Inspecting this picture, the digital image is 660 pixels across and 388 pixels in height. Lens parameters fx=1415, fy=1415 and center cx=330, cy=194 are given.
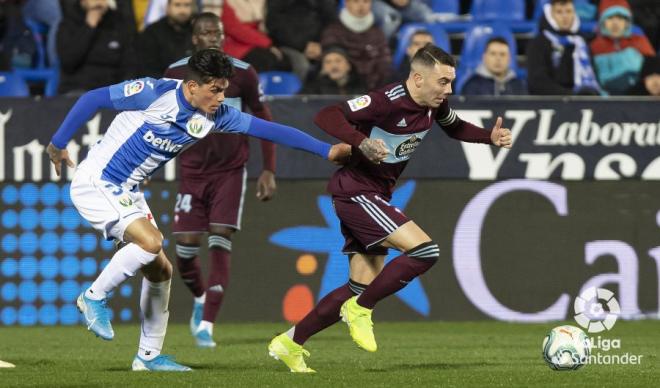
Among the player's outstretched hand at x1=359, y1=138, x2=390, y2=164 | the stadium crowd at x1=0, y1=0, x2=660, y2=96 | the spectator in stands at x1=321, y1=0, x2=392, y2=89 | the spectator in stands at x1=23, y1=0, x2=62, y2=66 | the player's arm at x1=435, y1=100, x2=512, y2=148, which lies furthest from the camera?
the spectator in stands at x1=23, y1=0, x2=62, y2=66

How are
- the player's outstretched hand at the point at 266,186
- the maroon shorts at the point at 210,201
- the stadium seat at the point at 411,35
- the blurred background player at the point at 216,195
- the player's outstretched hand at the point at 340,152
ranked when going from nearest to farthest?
the player's outstretched hand at the point at 340,152
the blurred background player at the point at 216,195
the player's outstretched hand at the point at 266,186
the maroon shorts at the point at 210,201
the stadium seat at the point at 411,35

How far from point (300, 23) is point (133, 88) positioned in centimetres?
659

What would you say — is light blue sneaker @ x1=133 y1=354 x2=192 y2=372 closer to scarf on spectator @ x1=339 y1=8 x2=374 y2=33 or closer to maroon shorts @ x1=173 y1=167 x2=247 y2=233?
maroon shorts @ x1=173 y1=167 x2=247 y2=233

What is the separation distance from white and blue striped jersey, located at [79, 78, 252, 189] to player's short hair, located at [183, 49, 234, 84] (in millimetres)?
209

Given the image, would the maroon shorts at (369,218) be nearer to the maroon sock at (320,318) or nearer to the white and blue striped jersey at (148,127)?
the maroon sock at (320,318)

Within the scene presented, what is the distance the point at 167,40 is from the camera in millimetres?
12836

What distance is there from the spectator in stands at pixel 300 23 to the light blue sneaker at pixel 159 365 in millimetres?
6310

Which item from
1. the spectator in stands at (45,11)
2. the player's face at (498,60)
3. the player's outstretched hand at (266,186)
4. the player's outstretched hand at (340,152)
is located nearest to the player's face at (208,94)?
the player's outstretched hand at (340,152)

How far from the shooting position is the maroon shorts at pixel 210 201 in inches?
428

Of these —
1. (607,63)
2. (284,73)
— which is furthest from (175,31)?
(607,63)

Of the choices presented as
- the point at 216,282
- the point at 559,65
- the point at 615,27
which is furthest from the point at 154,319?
the point at 615,27

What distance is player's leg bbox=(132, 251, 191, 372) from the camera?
848 cm

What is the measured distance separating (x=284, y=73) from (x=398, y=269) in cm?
588

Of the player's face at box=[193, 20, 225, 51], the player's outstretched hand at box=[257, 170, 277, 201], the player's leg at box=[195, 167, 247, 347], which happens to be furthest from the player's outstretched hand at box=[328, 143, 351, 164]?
the player's leg at box=[195, 167, 247, 347]
